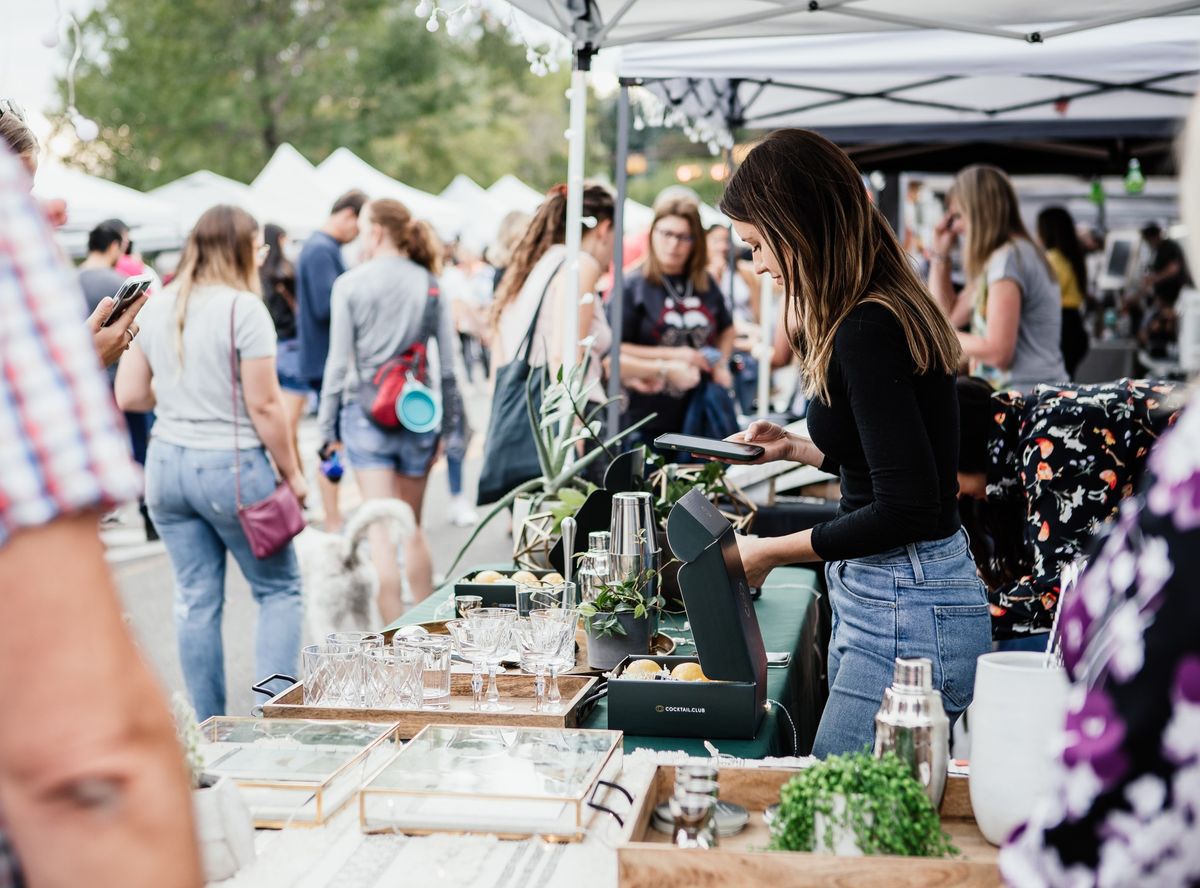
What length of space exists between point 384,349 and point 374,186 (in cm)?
1122

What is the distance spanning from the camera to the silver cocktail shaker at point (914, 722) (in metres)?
1.59

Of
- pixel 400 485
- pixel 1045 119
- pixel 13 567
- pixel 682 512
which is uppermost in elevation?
pixel 1045 119

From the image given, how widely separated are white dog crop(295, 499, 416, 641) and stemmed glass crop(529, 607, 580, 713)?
7.95 ft

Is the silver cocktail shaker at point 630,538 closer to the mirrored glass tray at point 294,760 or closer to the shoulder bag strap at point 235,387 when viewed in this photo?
the mirrored glass tray at point 294,760

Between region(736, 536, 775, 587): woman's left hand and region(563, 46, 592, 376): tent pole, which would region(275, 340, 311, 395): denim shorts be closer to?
region(563, 46, 592, 376): tent pole

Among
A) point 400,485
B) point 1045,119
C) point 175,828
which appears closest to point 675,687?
point 175,828

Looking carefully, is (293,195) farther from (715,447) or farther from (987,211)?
(715,447)

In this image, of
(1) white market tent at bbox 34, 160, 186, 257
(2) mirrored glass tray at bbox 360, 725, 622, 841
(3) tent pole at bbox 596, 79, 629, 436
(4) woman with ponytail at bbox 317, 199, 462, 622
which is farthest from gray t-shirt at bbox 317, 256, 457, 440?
(1) white market tent at bbox 34, 160, 186, 257

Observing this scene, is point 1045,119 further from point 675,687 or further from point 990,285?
point 675,687

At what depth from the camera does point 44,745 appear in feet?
2.37

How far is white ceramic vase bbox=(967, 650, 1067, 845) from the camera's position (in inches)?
57.7

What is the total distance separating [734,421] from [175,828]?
5.32 meters

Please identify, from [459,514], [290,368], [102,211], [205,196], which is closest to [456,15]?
[290,368]

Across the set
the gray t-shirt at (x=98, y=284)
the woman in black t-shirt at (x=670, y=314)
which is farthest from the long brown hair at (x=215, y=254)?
the gray t-shirt at (x=98, y=284)
